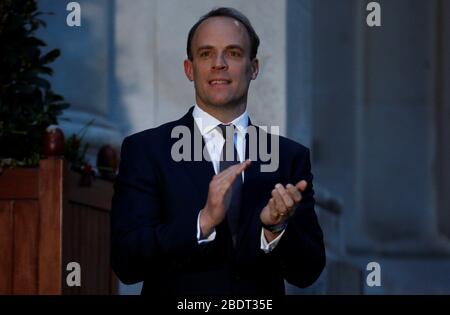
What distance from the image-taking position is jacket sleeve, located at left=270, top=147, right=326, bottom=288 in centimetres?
278

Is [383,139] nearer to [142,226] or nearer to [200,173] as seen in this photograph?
[200,173]

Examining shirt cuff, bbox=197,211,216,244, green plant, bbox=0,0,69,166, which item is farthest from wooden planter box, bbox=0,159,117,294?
shirt cuff, bbox=197,211,216,244

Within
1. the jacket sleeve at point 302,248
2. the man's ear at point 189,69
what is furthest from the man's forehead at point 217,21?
the jacket sleeve at point 302,248

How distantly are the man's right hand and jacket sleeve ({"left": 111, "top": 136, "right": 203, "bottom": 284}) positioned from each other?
102 millimetres

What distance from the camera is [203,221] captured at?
2734 mm

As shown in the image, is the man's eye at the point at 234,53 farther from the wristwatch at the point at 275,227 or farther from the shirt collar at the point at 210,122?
the wristwatch at the point at 275,227

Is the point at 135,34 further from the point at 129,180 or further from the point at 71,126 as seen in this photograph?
the point at 129,180

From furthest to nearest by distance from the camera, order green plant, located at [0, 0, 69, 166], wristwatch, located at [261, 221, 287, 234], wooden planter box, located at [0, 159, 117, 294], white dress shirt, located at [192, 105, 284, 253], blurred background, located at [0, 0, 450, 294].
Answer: blurred background, located at [0, 0, 450, 294]
green plant, located at [0, 0, 69, 166]
wooden planter box, located at [0, 159, 117, 294]
white dress shirt, located at [192, 105, 284, 253]
wristwatch, located at [261, 221, 287, 234]

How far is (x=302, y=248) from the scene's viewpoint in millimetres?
2809

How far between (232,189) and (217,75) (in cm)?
29

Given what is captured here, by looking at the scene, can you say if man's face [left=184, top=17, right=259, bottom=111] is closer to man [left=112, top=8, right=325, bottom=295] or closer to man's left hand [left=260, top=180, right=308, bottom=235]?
man [left=112, top=8, right=325, bottom=295]

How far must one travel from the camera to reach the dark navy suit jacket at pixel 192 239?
2.78 metres
